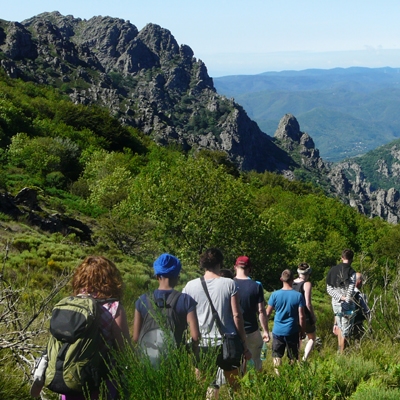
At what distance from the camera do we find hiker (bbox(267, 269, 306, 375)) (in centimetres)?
669

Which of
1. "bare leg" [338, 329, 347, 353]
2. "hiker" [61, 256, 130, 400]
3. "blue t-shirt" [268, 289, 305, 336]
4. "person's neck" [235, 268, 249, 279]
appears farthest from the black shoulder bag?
"bare leg" [338, 329, 347, 353]

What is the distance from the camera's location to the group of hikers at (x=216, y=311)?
3674 millimetres

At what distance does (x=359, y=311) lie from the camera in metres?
7.81

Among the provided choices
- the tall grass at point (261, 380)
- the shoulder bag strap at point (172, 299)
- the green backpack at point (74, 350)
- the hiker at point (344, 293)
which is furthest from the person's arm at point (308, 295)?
the green backpack at point (74, 350)

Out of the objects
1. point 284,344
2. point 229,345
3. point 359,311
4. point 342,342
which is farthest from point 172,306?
point 359,311

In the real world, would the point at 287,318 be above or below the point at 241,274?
below

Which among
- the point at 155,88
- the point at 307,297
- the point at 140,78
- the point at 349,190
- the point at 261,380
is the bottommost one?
the point at 349,190

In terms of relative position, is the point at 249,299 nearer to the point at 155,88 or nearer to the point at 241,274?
the point at 241,274

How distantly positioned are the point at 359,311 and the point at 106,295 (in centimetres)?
541

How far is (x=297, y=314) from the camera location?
6719 millimetres

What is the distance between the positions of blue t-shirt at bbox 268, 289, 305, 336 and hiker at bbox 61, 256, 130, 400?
3.53m

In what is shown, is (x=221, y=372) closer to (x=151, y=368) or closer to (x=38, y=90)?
(x=151, y=368)

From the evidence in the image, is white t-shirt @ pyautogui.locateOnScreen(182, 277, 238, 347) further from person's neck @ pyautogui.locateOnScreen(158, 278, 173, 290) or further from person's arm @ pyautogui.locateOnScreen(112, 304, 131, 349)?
person's arm @ pyautogui.locateOnScreen(112, 304, 131, 349)

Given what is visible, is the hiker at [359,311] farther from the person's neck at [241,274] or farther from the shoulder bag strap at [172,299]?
the shoulder bag strap at [172,299]
